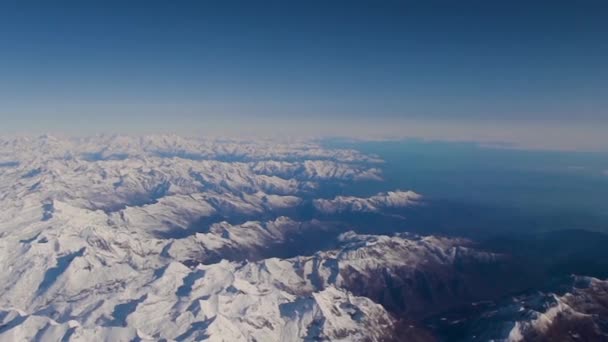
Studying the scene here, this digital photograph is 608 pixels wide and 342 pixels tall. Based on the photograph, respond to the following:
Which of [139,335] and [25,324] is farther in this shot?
[25,324]

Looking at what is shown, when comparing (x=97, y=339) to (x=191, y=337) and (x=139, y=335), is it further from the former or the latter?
(x=191, y=337)

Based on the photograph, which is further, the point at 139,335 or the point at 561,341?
the point at 561,341

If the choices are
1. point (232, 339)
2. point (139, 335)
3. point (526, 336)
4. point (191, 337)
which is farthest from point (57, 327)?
point (526, 336)

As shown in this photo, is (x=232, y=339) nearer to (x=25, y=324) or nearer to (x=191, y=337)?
(x=191, y=337)

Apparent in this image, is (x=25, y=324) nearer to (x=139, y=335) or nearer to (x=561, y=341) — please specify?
(x=139, y=335)

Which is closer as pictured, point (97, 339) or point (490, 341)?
point (97, 339)

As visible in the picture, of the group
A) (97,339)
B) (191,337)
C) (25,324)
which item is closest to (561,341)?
(191,337)

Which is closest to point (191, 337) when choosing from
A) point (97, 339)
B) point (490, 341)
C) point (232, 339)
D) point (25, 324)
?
point (232, 339)
